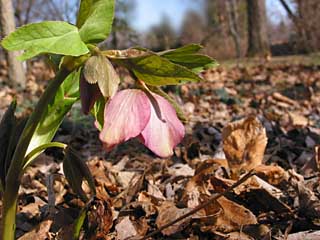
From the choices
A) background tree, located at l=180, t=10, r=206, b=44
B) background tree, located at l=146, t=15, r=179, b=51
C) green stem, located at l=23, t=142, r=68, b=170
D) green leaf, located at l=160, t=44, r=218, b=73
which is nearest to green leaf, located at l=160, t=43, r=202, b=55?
green leaf, located at l=160, t=44, r=218, b=73

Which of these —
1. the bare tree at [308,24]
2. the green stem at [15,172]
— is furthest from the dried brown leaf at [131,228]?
the bare tree at [308,24]

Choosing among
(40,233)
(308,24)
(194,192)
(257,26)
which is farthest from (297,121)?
(257,26)

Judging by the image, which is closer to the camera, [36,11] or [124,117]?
[124,117]

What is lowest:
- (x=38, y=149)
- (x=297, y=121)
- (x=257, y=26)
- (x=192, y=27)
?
(x=297, y=121)

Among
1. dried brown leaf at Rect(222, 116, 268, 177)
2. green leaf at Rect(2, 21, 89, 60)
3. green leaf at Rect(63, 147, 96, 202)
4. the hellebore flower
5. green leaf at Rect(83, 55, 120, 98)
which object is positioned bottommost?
dried brown leaf at Rect(222, 116, 268, 177)

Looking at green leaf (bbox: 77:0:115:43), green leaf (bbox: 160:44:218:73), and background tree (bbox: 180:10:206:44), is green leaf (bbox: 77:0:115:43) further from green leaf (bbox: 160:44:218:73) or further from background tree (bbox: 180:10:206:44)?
background tree (bbox: 180:10:206:44)

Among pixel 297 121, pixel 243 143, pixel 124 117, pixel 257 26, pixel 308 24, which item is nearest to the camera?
pixel 124 117

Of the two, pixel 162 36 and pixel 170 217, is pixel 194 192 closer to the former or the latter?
pixel 170 217
